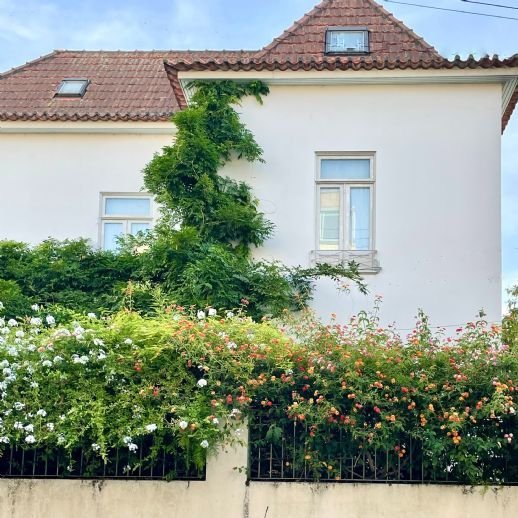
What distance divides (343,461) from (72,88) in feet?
38.1

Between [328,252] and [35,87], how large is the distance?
7.88 m

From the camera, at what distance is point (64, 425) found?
819cm

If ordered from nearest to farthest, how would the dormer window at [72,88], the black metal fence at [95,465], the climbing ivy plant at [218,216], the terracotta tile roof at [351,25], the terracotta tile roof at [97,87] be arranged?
the black metal fence at [95,465] < the climbing ivy plant at [218,216] < the terracotta tile roof at [351,25] < the terracotta tile roof at [97,87] < the dormer window at [72,88]

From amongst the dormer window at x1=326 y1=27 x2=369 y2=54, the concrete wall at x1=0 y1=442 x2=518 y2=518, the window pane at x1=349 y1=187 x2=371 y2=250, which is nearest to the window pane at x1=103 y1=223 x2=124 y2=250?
the window pane at x1=349 y1=187 x2=371 y2=250

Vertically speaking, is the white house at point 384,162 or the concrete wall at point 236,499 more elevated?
the white house at point 384,162

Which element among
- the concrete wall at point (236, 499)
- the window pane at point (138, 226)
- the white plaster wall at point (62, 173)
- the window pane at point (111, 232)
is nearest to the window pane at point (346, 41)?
the white plaster wall at point (62, 173)

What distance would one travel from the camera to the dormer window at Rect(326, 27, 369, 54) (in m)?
14.5

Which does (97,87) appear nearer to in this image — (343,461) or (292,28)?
(292,28)

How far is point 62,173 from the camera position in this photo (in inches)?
640

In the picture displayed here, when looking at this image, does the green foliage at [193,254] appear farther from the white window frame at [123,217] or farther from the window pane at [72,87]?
the window pane at [72,87]

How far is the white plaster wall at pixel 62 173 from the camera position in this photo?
16.1 m

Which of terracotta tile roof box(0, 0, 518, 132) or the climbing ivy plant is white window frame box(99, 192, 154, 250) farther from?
the climbing ivy plant

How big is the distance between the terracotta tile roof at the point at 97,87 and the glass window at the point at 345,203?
3797 millimetres

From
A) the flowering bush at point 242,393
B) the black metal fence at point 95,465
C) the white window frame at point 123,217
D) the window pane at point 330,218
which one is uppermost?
the white window frame at point 123,217
